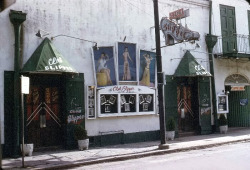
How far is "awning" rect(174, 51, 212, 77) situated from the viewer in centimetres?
1527

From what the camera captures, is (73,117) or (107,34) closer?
(73,117)

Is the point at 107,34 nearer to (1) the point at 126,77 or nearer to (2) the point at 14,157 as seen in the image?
(1) the point at 126,77

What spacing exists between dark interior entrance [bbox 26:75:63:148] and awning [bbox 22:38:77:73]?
95 cm

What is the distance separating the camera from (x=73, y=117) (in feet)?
41.0

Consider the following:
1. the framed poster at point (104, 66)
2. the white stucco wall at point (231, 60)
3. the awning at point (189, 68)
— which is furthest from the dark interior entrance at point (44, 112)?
the white stucco wall at point (231, 60)

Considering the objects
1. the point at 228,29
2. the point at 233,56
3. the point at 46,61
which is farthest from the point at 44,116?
the point at 228,29

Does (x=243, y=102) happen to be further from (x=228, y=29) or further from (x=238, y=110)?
(x=228, y=29)

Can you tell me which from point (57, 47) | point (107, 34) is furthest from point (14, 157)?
point (107, 34)

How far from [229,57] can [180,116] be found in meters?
4.33

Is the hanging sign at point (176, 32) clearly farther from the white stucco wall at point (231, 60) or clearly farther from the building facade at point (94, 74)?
the white stucco wall at point (231, 60)

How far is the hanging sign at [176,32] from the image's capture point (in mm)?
12530

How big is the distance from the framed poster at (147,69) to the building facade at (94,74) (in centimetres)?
5

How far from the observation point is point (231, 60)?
18.1 metres

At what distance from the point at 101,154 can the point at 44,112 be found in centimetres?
293
